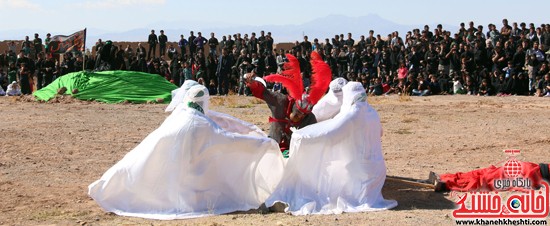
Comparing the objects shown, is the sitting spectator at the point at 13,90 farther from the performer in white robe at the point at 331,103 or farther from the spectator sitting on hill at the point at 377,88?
the performer in white robe at the point at 331,103

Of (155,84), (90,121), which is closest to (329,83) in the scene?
(90,121)

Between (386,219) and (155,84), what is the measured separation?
15865mm

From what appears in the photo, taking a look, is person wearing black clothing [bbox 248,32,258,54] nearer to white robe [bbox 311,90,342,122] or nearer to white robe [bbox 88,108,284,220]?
white robe [bbox 311,90,342,122]

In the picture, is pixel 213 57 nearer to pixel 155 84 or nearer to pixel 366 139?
pixel 155 84

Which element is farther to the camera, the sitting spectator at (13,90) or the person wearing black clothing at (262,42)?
the person wearing black clothing at (262,42)

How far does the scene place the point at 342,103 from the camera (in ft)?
33.7

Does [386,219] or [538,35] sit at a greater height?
[538,35]

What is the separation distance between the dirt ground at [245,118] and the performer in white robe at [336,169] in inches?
10.3

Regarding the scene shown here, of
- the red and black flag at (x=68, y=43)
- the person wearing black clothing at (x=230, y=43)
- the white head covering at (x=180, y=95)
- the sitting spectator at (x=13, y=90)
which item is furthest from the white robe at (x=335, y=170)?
the person wearing black clothing at (x=230, y=43)

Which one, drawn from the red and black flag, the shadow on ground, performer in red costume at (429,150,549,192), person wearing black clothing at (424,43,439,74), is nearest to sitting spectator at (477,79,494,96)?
person wearing black clothing at (424,43,439,74)

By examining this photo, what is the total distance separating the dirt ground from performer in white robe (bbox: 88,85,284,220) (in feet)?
0.74

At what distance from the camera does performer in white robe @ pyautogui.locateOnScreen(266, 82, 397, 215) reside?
30.3ft
